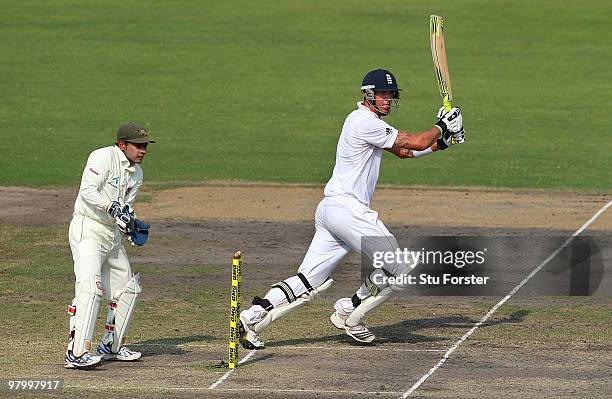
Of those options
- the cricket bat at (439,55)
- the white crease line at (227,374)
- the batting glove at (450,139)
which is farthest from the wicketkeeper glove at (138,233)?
the cricket bat at (439,55)

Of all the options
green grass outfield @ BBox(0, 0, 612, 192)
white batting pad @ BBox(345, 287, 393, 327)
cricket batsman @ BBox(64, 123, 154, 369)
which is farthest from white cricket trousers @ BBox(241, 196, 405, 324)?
green grass outfield @ BBox(0, 0, 612, 192)

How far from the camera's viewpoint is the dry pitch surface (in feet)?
37.3

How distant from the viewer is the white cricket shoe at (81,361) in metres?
11.7

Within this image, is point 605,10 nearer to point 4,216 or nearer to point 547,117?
point 547,117

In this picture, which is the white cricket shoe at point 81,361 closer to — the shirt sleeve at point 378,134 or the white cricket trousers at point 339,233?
the white cricket trousers at point 339,233

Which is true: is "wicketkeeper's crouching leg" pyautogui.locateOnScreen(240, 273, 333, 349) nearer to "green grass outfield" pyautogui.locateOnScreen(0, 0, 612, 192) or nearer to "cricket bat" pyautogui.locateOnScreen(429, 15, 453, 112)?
"cricket bat" pyautogui.locateOnScreen(429, 15, 453, 112)

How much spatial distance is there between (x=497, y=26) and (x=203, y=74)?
11.9 meters

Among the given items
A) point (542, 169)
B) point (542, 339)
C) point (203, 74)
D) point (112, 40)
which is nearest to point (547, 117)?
point (542, 169)

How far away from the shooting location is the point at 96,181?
11.9 meters

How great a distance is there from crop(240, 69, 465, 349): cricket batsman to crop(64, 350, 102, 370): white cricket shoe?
1.57 m

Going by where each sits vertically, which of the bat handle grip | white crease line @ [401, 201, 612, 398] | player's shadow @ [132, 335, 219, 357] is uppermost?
the bat handle grip

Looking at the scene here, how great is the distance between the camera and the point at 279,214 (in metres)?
21.0

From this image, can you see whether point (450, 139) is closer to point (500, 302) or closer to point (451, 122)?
point (451, 122)

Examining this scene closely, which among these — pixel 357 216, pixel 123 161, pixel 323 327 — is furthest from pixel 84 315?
pixel 323 327
